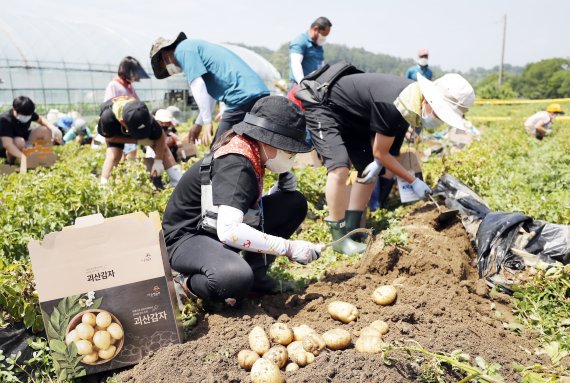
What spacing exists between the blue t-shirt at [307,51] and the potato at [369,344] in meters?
4.29

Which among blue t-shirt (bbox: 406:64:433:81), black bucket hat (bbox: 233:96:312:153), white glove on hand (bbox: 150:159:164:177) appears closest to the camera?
black bucket hat (bbox: 233:96:312:153)

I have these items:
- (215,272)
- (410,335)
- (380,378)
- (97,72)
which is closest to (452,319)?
(410,335)

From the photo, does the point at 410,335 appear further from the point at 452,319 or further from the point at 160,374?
the point at 160,374

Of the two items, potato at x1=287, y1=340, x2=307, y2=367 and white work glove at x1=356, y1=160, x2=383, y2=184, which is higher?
white work glove at x1=356, y1=160, x2=383, y2=184

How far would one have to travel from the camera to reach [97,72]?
17547mm

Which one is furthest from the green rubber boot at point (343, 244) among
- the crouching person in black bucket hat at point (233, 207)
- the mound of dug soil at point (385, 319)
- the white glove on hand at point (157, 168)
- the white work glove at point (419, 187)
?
the white glove on hand at point (157, 168)

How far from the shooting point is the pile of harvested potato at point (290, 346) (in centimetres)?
188

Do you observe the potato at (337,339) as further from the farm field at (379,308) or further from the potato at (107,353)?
the potato at (107,353)

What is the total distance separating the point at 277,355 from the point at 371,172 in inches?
77.4

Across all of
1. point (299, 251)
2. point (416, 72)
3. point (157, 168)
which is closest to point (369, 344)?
point (299, 251)

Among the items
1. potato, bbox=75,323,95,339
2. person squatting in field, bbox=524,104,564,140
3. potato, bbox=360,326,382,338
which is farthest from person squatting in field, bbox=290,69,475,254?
person squatting in field, bbox=524,104,564,140

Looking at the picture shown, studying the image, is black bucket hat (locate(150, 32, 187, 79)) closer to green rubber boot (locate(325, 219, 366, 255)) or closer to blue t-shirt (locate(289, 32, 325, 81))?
blue t-shirt (locate(289, 32, 325, 81))

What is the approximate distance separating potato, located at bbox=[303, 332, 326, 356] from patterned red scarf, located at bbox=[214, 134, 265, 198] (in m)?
0.79

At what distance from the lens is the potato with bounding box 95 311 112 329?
81.5 inches
